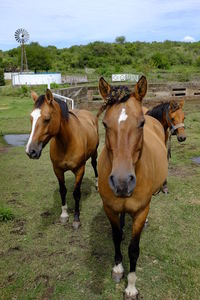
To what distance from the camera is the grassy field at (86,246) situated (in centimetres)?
301

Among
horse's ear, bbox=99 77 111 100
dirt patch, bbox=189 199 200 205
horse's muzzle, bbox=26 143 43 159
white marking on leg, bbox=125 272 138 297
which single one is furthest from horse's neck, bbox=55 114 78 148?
dirt patch, bbox=189 199 200 205

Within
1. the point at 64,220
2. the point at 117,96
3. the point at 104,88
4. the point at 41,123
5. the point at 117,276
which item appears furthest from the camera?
the point at 64,220

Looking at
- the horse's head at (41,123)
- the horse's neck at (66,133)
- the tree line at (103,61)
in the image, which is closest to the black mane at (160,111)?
the horse's neck at (66,133)

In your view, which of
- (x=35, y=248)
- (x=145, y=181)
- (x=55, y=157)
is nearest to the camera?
(x=145, y=181)

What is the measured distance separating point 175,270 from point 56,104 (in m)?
2.58

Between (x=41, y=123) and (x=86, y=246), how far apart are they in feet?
5.76

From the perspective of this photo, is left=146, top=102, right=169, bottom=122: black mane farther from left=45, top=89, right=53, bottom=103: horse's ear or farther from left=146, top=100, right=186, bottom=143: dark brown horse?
left=45, top=89, right=53, bottom=103: horse's ear

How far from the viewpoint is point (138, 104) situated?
7.53 ft

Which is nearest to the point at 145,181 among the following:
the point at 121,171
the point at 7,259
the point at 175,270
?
the point at 121,171

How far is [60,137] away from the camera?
406 cm

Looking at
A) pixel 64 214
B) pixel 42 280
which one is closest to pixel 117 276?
pixel 42 280

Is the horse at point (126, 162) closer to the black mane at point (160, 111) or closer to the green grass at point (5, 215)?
the green grass at point (5, 215)

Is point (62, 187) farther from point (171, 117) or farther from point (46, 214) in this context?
point (171, 117)

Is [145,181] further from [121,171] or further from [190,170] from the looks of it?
[190,170]
